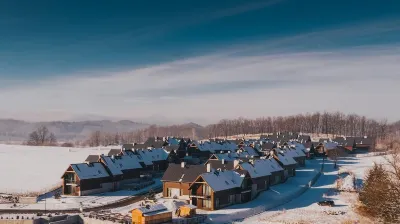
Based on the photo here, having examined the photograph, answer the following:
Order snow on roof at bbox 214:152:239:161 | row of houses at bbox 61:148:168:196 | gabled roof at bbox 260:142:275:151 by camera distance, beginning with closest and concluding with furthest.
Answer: row of houses at bbox 61:148:168:196
snow on roof at bbox 214:152:239:161
gabled roof at bbox 260:142:275:151

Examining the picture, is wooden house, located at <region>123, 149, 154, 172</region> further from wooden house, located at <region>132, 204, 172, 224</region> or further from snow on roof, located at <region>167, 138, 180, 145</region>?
wooden house, located at <region>132, 204, 172, 224</region>

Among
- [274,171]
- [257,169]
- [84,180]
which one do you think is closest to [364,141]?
[274,171]

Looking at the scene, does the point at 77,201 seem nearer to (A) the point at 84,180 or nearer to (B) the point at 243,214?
(A) the point at 84,180

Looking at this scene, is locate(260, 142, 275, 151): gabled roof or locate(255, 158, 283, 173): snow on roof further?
locate(260, 142, 275, 151): gabled roof

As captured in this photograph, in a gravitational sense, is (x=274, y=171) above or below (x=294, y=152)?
below

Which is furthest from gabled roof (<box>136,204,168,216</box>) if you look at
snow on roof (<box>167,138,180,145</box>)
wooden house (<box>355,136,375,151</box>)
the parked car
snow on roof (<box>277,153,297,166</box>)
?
wooden house (<box>355,136,375,151</box>)

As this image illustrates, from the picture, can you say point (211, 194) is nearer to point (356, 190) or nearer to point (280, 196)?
point (280, 196)
